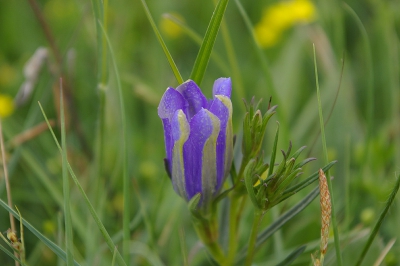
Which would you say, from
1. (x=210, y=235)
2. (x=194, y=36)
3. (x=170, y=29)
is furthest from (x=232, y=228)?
(x=170, y=29)

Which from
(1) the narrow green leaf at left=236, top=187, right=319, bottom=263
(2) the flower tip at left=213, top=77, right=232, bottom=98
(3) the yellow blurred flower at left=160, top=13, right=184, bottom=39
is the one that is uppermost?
(3) the yellow blurred flower at left=160, top=13, right=184, bottom=39

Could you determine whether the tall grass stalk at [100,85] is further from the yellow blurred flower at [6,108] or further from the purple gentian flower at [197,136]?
the yellow blurred flower at [6,108]

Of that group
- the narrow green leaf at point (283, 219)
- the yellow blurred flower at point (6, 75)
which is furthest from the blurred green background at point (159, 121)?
the narrow green leaf at point (283, 219)

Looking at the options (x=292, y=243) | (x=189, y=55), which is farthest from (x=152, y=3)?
(x=292, y=243)

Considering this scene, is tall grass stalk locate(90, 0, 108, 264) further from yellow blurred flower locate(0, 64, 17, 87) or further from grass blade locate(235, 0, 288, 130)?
yellow blurred flower locate(0, 64, 17, 87)

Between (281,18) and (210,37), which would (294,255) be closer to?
(210,37)

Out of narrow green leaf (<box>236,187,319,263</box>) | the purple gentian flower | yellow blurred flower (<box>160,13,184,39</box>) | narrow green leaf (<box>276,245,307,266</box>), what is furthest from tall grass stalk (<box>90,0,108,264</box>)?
yellow blurred flower (<box>160,13,184,39</box>)
